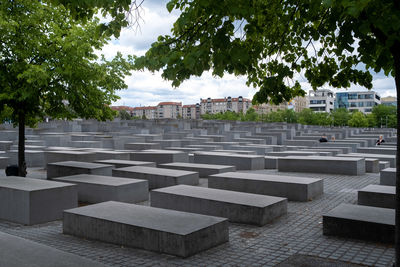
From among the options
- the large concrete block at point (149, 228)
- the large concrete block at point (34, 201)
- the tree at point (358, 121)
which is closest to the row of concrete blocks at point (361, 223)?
the large concrete block at point (149, 228)

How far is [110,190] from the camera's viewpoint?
977 centimetres

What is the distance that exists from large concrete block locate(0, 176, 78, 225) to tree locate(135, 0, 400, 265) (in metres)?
4.63

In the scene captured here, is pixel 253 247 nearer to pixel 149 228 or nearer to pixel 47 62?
pixel 149 228

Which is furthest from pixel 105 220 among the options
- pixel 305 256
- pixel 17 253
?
pixel 305 256

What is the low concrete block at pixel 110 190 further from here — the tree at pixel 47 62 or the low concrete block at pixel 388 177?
the low concrete block at pixel 388 177

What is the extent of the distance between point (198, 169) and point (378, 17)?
1059 centimetres

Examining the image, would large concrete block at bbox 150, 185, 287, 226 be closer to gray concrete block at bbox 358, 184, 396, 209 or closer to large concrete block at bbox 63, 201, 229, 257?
large concrete block at bbox 63, 201, 229, 257

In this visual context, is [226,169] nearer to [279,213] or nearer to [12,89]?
[279,213]

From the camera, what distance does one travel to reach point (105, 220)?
6.55m

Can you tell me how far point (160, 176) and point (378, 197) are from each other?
615cm

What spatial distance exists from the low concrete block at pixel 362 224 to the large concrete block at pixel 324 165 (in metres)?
7.12

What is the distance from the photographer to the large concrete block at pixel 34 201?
801cm

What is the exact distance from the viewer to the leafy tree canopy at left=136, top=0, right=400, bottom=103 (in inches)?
161

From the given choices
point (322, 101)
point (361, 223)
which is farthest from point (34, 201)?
point (322, 101)
